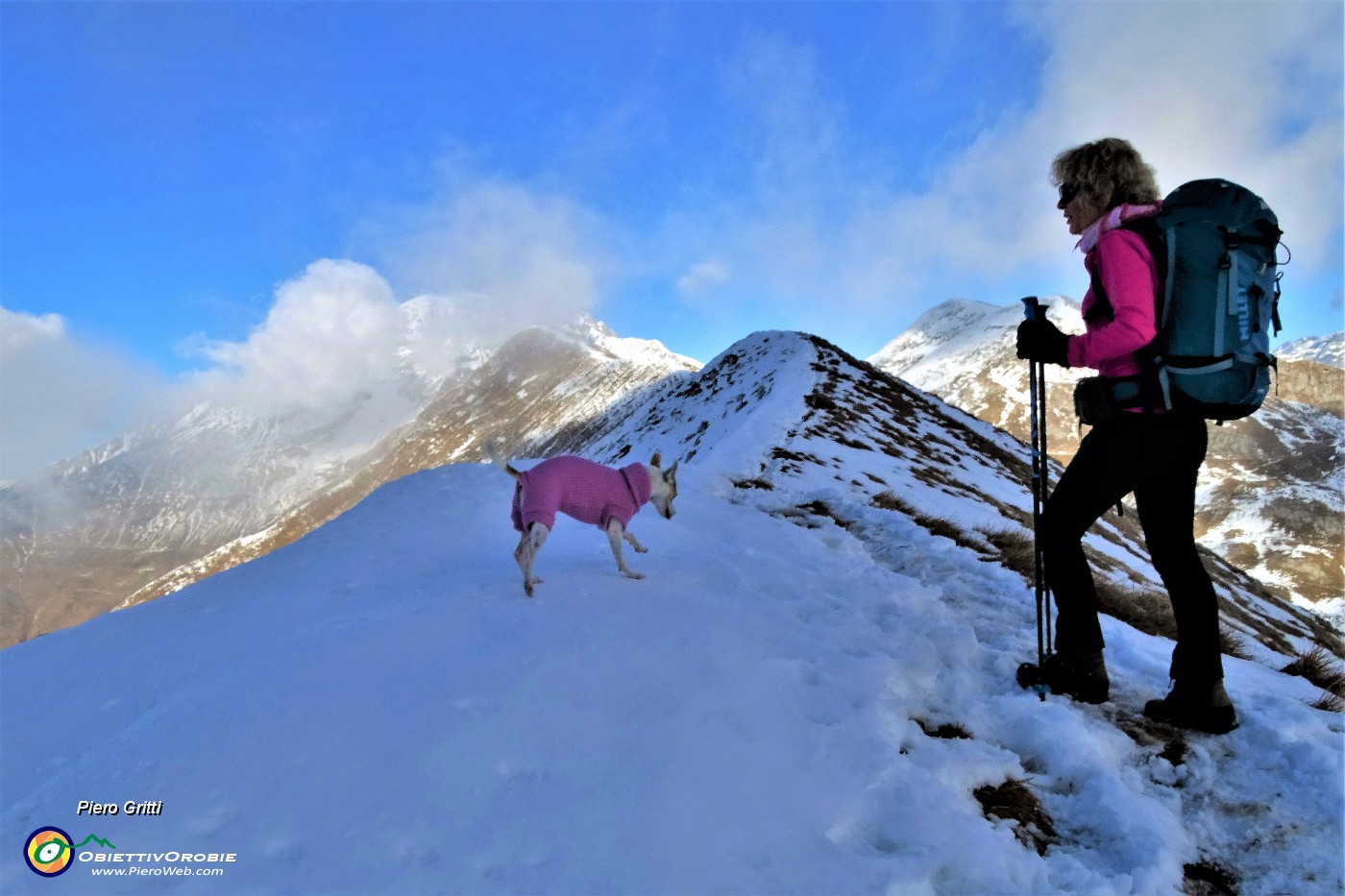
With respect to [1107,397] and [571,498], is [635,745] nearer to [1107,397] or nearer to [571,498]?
[571,498]

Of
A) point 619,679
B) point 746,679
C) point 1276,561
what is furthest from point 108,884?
point 1276,561

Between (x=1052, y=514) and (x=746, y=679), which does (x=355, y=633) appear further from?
(x=1052, y=514)

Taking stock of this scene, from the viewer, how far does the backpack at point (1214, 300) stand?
13.2ft

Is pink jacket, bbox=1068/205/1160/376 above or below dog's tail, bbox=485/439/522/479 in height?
above

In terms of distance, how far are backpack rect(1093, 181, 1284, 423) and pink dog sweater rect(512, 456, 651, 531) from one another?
506 centimetres

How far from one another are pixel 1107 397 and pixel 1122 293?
730 mm

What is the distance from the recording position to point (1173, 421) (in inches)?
168

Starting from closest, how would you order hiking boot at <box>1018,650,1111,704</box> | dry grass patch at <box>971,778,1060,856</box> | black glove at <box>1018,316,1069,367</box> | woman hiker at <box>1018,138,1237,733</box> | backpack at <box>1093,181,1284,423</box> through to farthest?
dry grass patch at <box>971,778,1060,856</box> → backpack at <box>1093,181,1284,423</box> → woman hiker at <box>1018,138,1237,733</box> → black glove at <box>1018,316,1069,367</box> → hiking boot at <box>1018,650,1111,704</box>

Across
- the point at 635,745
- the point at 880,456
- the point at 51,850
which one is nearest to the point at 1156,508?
the point at 635,745

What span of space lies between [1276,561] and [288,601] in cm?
21282

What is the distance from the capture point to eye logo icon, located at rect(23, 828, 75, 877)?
10.2 ft

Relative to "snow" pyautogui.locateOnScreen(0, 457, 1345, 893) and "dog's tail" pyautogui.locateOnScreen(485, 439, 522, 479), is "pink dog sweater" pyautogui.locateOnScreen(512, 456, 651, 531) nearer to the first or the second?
"dog's tail" pyautogui.locateOnScreen(485, 439, 522, 479)

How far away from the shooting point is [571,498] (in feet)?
23.2

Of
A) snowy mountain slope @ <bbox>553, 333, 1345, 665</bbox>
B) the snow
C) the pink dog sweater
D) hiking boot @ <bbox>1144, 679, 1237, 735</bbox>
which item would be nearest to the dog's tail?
the pink dog sweater
